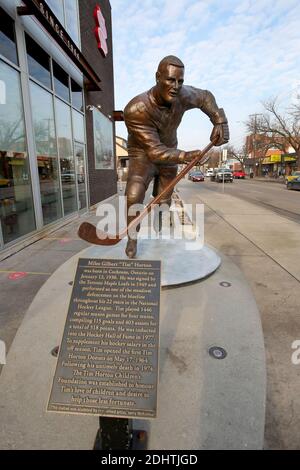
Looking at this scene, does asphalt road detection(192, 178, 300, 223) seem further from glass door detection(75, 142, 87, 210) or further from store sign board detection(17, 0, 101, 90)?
store sign board detection(17, 0, 101, 90)

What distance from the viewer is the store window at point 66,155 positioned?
24.2ft

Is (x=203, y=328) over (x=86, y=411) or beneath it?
beneath

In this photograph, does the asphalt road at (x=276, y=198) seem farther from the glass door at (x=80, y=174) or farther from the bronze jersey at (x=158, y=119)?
the glass door at (x=80, y=174)

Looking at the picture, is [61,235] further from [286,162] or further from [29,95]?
[286,162]

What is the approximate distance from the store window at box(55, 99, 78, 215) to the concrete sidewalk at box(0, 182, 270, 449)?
5.46 meters

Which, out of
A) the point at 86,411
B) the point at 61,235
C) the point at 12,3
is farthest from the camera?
the point at 61,235

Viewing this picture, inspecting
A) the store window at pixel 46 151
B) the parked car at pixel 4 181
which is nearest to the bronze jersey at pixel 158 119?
the parked car at pixel 4 181

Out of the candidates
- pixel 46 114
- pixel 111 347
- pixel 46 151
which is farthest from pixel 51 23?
pixel 111 347

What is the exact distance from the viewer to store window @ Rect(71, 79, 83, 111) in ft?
27.8

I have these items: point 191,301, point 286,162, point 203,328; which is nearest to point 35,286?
point 191,301

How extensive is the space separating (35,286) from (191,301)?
2.09 m

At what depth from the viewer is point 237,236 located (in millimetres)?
6352

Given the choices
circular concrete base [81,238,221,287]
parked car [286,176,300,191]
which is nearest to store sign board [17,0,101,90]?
circular concrete base [81,238,221,287]

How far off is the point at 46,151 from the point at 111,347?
6.24 m
